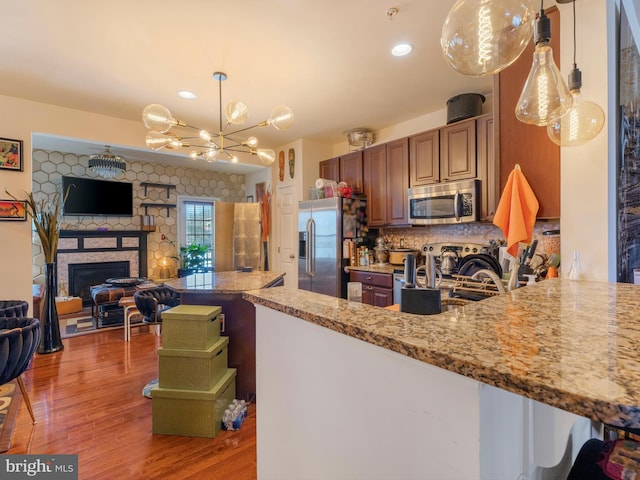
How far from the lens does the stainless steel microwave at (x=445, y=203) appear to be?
2.95 metres

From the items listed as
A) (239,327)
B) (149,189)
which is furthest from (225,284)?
(149,189)

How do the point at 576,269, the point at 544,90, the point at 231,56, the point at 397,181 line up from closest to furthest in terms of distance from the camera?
the point at 544,90 → the point at 576,269 → the point at 231,56 → the point at 397,181

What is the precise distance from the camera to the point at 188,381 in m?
Result: 1.93

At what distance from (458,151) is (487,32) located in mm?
2472

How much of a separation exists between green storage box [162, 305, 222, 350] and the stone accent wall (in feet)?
14.4

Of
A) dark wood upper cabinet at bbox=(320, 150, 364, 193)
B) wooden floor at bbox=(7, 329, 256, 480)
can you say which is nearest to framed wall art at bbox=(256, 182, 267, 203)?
dark wood upper cabinet at bbox=(320, 150, 364, 193)

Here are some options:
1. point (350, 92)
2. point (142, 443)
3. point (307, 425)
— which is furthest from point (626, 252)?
point (142, 443)

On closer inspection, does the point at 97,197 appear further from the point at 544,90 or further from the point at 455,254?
the point at 544,90

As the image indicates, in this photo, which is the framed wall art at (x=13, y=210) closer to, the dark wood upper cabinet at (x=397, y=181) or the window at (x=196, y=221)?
the window at (x=196, y=221)

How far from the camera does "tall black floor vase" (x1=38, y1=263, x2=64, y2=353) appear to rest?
318cm

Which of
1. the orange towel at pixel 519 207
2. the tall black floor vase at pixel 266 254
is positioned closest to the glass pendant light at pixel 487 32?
the orange towel at pixel 519 207

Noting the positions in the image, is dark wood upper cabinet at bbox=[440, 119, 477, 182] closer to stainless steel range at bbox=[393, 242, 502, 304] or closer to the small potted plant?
stainless steel range at bbox=[393, 242, 502, 304]

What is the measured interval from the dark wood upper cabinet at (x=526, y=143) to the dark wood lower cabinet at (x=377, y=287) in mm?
1652

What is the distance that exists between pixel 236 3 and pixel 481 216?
2.61 metres
